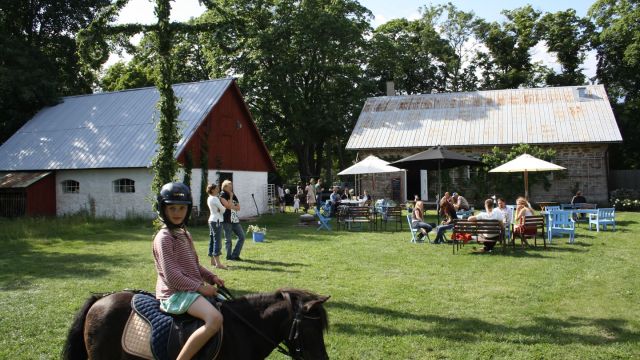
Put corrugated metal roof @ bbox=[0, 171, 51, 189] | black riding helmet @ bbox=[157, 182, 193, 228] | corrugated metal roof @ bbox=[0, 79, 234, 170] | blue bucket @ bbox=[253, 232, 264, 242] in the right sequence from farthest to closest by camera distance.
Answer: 1. corrugated metal roof @ bbox=[0, 171, 51, 189]
2. corrugated metal roof @ bbox=[0, 79, 234, 170]
3. blue bucket @ bbox=[253, 232, 264, 242]
4. black riding helmet @ bbox=[157, 182, 193, 228]

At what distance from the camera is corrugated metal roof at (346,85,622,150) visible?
977 inches

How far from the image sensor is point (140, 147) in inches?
832

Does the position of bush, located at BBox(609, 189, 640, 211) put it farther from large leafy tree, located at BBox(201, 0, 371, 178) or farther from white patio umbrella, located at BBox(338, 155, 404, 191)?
large leafy tree, located at BBox(201, 0, 371, 178)

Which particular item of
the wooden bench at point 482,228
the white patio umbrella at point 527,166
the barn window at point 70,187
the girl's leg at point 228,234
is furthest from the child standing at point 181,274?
the barn window at point 70,187

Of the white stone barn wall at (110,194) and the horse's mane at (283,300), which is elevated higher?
the white stone barn wall at (110,194)

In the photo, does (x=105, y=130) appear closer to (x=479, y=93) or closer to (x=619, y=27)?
(x=479, y=93)

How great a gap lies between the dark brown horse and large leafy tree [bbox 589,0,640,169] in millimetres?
34894

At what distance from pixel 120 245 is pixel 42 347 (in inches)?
329

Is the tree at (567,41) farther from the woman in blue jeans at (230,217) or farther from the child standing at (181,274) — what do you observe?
the child standing at (181,274)

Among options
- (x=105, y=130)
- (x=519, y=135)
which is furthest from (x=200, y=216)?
(x=519, y=135)

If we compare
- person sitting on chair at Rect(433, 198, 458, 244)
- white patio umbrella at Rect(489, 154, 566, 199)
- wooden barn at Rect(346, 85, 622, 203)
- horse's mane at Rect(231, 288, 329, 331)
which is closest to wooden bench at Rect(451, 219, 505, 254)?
person sitting on chair at Rect(433, 198, 458, 244)

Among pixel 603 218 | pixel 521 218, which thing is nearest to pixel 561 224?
pixel 603 218

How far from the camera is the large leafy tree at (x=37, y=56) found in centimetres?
2589

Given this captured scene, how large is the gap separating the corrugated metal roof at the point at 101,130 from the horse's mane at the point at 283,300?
655 inches
